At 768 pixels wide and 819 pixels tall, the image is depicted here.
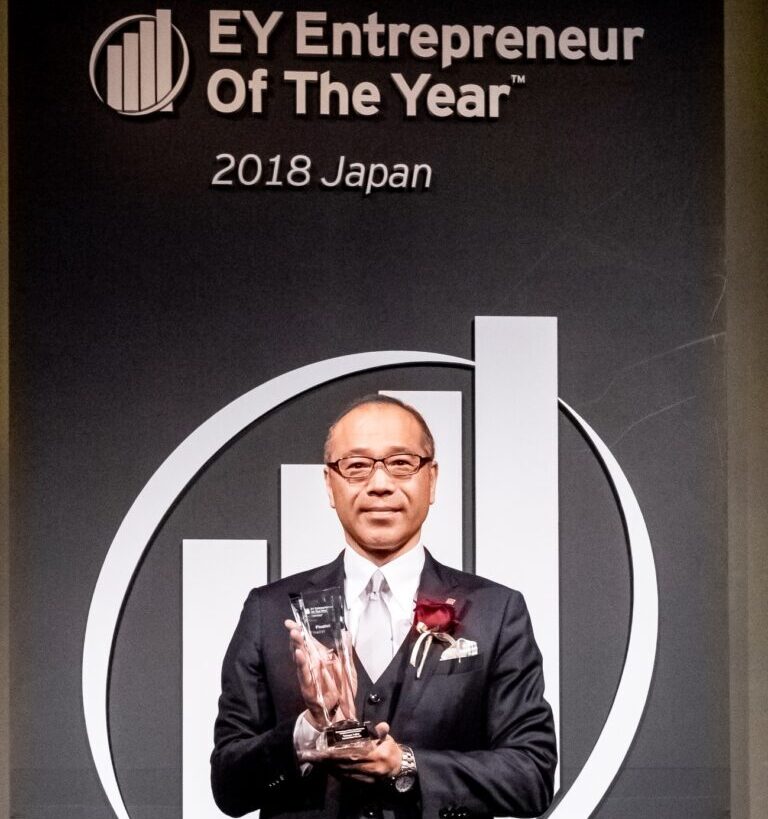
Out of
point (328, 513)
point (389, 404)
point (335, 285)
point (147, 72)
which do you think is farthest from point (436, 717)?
point (147, 72)

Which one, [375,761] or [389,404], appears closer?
[375,761]

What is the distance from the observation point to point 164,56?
2.93m

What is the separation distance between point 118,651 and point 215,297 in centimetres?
89

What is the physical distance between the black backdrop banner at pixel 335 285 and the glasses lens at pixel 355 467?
128 mm

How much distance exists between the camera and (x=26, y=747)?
2.87 m

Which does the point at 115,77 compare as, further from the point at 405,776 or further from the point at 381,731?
the point at 405,776

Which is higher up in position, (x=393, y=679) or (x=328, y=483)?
(x=328, y=483)

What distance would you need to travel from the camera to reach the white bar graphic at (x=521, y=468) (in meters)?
2.91

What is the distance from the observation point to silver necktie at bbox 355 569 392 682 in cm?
286

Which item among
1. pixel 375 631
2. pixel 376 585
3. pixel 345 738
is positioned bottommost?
pixel 345 738

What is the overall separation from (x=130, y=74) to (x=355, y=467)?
1.11 metres

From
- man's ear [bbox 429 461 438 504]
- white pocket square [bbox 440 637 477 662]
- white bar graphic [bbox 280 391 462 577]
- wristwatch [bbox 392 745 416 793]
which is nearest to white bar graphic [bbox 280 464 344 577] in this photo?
white bar graphic [bbox 280 391 462 577]

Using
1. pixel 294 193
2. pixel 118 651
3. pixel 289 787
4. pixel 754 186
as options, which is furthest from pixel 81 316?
pixel 754 186

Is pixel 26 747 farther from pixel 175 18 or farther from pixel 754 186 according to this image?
pixel 754 186
